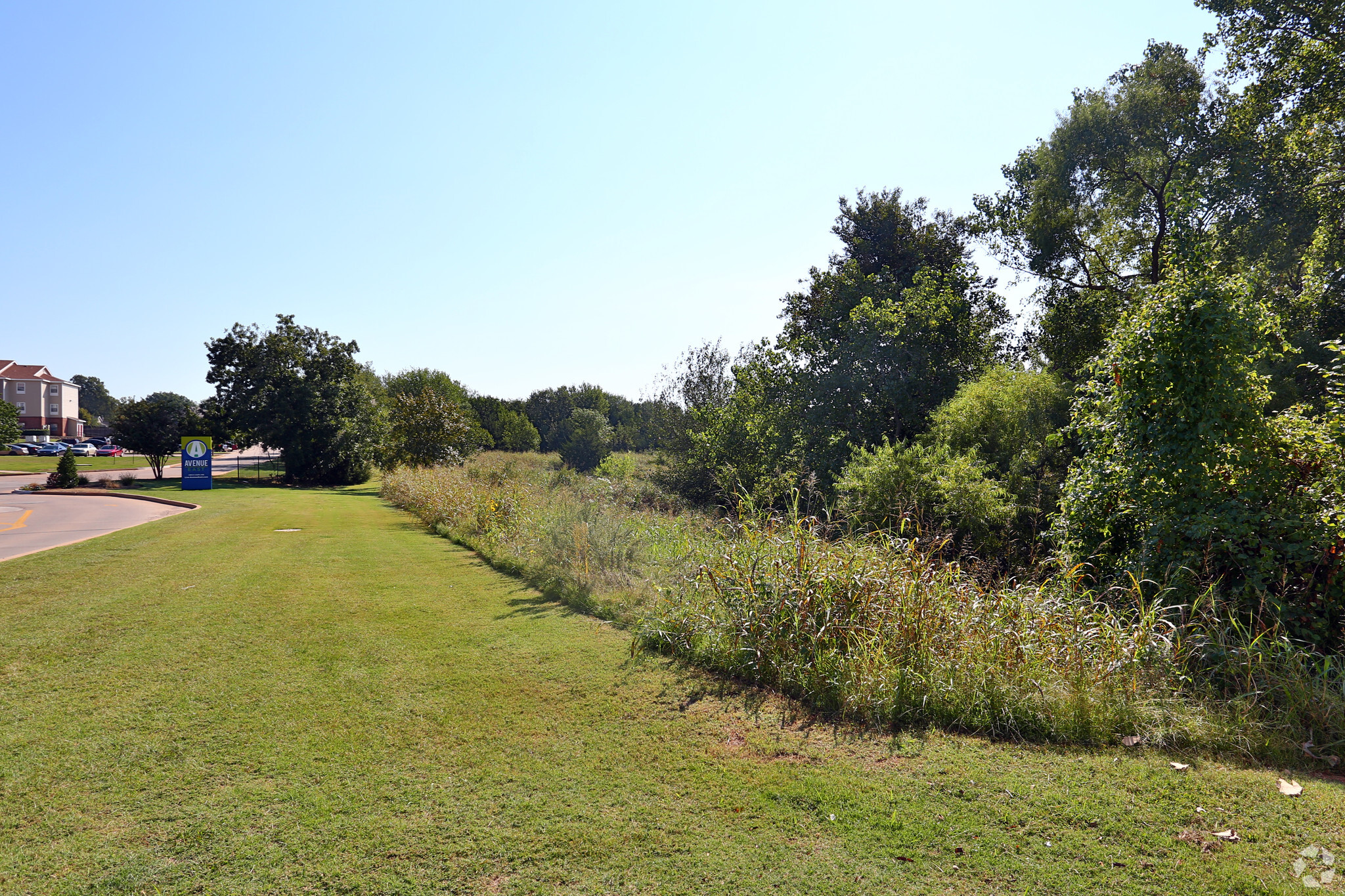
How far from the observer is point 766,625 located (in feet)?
18.1

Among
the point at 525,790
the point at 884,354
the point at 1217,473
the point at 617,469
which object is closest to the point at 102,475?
the point at 617,469

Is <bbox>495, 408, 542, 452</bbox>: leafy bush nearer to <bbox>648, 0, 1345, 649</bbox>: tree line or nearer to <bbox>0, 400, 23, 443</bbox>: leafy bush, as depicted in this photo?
<bbox>0, 400, 23, 443</bbox>: leafy bush

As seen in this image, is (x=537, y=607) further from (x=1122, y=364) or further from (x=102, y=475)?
(x=102, y=475)

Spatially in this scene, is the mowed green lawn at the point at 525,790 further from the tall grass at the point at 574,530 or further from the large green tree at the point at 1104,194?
the large green tree at the point at 1104,194

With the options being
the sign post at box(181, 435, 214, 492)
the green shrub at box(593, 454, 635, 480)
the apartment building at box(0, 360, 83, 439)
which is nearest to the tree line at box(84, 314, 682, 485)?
the green shrub at box(593, 454, 635, 480)

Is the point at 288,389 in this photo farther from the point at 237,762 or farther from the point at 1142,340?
the point at 1142,340

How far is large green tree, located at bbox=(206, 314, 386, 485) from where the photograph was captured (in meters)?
31.0

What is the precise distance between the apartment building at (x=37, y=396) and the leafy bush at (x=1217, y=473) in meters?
89.9

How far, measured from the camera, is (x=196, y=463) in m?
24.4

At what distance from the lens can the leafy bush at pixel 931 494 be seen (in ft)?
33.2

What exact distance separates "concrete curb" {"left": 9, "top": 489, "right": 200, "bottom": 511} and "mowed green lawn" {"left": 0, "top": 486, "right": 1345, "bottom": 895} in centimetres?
1513

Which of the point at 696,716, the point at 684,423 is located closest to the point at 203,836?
the point at 696,716

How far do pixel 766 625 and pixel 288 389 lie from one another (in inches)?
1282

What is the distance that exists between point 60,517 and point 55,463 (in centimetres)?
3359
